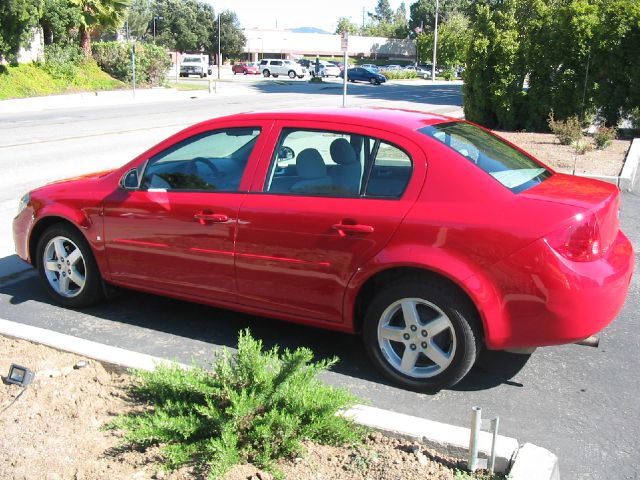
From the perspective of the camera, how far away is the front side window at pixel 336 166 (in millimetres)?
4191

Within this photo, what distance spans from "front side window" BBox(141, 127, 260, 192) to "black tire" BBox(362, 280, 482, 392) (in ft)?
4.51

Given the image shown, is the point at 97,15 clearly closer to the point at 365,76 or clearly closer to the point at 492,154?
the point at 365,76

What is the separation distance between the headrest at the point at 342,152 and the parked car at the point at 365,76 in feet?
186

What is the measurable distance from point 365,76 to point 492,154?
189 ft

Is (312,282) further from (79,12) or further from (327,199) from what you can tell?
(79,12)

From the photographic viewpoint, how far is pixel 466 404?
399cm

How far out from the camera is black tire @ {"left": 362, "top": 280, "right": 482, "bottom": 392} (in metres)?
3.90

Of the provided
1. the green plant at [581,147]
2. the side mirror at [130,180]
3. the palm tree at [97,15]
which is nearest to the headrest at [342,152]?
the side mirror at [130,180]

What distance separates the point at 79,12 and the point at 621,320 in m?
38.1

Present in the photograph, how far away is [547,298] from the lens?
3.70m

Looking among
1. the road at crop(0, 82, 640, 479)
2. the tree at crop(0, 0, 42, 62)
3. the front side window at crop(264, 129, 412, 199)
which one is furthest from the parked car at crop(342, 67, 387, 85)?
the front side window at crop(264, 129, 412, 199)

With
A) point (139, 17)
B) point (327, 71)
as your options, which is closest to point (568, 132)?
point (327, 71)

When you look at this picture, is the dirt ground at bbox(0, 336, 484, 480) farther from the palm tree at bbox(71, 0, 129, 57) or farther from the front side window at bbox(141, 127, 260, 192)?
the palm tree at bbox(71, 0, 129, 57)

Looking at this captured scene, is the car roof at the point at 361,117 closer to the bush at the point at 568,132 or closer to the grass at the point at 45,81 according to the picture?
the bush at the point at 568,132
